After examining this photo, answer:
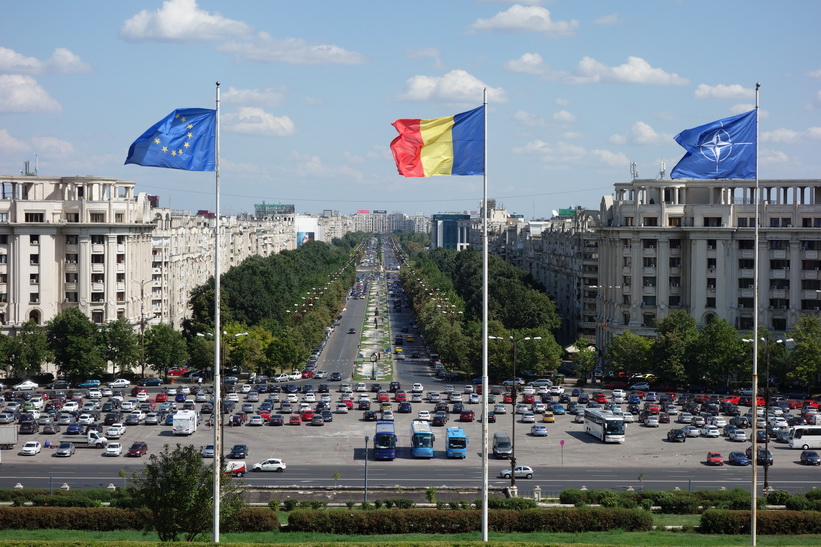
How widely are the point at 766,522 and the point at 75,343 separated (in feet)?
199

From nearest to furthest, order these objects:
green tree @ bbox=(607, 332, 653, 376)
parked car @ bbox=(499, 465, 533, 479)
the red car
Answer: parked car @ bbox=(499, 465, 533, 479) → the red car → green tree @ bbox=(607, 332, 653, 376)

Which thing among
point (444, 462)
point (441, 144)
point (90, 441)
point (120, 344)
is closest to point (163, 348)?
point (120, 344)

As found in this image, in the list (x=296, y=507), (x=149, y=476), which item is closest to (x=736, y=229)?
(x=296, y=507)

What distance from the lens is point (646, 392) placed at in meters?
84.1

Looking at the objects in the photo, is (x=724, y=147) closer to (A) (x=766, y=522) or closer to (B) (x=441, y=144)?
(B) (x=441, y=144)

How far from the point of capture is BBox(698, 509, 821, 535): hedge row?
3738 cm

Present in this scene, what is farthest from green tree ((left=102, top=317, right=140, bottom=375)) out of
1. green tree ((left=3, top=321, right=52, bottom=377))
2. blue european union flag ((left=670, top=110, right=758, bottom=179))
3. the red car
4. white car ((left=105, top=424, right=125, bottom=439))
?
blue european union flag ((left=670, top=110, right=758, bottom=179))

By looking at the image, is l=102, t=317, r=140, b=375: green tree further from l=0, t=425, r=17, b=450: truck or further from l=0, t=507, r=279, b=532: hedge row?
l=0, t=507, r=279, b=532: hedge row

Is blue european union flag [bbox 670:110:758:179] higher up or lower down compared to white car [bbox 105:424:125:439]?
higher up

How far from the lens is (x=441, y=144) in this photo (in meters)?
28.7

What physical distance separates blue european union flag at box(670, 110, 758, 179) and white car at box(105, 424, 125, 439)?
42937mm

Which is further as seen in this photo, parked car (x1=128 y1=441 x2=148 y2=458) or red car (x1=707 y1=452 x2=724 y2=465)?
parked car (x1=128 y1=441 x2=148 y2=458)

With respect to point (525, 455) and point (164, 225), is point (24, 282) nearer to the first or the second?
point (164, 225)

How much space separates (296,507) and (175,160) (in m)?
18.6
